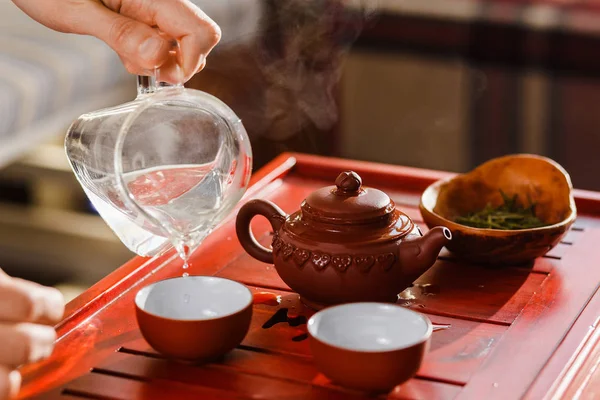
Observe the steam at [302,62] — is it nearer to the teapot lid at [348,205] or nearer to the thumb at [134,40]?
the thumb at [134,40]

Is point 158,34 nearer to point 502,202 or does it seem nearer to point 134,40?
point 134,40

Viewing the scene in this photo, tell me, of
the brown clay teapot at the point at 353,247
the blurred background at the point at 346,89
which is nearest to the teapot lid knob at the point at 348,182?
the brown clay teapot at the point at 353,247

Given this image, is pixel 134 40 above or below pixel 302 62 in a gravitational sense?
above

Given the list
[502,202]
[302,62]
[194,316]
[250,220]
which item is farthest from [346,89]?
[194,316]

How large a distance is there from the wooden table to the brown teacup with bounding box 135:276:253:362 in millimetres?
34

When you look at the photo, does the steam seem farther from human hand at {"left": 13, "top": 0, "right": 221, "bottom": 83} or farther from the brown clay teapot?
the brown clay teapot

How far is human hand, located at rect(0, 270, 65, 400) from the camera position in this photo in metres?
0.98

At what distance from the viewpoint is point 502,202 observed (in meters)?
1.59

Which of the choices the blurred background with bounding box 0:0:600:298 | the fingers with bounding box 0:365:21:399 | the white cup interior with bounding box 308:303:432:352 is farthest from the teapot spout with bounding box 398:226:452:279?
the blurred background with bounding box 0:0:600:298

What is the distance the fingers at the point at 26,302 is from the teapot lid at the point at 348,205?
0.36 metres

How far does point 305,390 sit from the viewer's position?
1070 mm

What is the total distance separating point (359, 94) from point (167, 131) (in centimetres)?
225

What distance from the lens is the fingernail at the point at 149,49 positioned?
1.29 meters

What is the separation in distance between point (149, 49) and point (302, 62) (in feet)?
7.55
